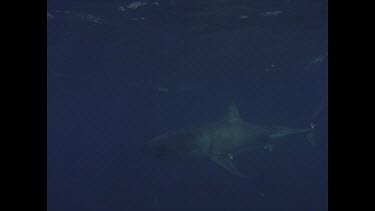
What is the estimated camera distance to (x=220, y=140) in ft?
50.8

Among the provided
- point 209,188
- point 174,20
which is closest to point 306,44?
point 174,20

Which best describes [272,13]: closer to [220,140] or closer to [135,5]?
[135,5]

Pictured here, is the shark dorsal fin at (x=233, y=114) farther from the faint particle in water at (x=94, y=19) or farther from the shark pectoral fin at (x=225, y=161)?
the faint particle in water at (x=94, y=19)

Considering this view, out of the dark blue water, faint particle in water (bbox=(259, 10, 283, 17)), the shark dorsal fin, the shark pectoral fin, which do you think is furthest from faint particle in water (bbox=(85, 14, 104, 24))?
the shark pectoral fin

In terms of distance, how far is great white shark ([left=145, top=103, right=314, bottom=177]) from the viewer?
15055 millimetres

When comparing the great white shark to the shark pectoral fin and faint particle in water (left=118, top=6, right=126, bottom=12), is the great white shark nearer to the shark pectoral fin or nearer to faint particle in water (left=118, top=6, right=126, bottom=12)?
the shark pectoral fin

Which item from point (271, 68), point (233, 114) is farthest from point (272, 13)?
point (271, 68)

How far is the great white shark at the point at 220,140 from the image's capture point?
49.4 ft

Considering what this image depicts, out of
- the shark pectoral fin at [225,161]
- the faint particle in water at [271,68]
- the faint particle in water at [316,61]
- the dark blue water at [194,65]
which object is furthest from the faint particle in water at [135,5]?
the faint particle in water at [316,61]

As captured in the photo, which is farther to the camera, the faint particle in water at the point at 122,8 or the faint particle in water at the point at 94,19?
the faint particle in water at the point at 94,19

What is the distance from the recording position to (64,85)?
3962 cm
